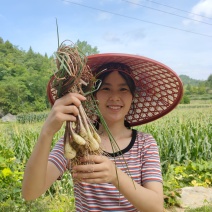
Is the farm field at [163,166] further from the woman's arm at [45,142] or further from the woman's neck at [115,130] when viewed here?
the woman's arm at [45,142]

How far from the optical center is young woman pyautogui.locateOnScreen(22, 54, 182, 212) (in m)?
1.12

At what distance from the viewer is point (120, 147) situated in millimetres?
1501

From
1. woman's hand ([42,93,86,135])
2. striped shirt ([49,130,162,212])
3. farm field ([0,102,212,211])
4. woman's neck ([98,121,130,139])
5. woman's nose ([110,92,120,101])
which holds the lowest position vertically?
farm field ([0,102,212,211])

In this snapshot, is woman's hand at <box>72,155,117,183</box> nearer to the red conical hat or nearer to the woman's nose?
the woman's nose

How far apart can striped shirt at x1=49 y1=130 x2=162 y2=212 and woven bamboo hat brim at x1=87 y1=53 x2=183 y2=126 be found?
14.7 inches

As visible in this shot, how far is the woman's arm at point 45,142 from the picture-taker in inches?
41.3

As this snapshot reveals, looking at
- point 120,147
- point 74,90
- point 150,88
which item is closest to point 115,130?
point 120,147

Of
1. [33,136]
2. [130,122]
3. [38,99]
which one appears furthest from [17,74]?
[130,122]

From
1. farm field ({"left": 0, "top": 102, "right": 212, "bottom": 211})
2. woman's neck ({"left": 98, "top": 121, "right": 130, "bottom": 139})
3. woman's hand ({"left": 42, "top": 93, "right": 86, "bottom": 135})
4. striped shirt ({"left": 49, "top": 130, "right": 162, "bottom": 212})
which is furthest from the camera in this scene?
farm field ({"left": 0, "top": 102, "right": 212, "bottom": 211})

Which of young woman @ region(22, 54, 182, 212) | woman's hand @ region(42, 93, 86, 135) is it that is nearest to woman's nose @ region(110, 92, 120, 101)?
young woman @ region(22, 54, 182, 212)

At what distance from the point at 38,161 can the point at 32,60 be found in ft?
216

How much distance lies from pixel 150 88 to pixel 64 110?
2.84ft

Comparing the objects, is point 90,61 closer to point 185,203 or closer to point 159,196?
point 159,196

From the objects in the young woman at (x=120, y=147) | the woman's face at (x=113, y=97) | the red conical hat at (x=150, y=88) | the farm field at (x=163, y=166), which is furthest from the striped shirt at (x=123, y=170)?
the farm field at (x=163, y=166)
